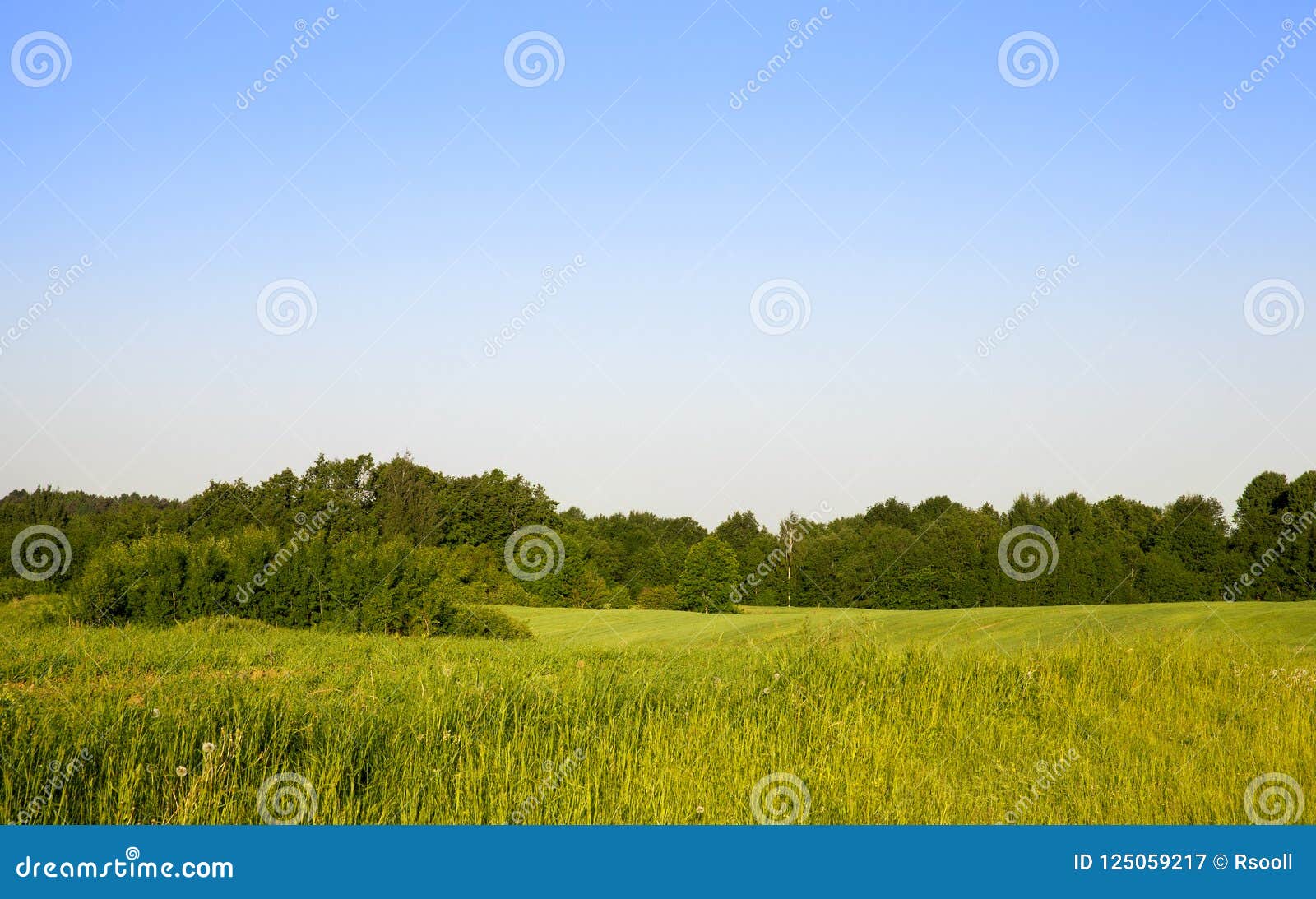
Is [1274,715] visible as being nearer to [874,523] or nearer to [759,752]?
[759,752]

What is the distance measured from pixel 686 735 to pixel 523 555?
132 feet

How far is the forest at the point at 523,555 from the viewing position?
61.5ft

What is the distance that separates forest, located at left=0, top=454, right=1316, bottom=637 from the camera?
18750mm

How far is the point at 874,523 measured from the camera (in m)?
65.3

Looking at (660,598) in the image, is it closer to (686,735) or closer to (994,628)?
(994,628)

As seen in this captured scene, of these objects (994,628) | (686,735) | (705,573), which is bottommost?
(686,735)

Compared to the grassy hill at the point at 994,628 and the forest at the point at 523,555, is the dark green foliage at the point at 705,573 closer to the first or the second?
the forest at the point at 523,555

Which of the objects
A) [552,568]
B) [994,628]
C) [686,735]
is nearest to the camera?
[686,735]

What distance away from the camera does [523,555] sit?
4644 centimetres

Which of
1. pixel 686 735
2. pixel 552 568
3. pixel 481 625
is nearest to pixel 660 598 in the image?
pixel 552 568

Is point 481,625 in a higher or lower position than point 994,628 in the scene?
lower

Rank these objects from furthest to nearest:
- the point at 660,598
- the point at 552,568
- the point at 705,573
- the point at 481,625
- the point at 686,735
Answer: the point at 660,598, the point at 705,573, the point at 552,568, the point at 481,625, the point at 686,735

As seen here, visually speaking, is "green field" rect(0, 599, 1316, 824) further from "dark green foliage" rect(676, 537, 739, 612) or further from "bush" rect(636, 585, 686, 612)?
"bush" rect(636, 585, 686, 612)

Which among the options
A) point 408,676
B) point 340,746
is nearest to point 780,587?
point 408,676
